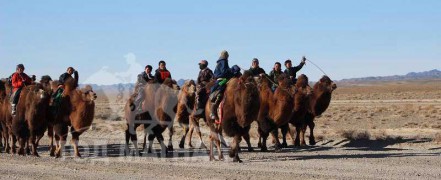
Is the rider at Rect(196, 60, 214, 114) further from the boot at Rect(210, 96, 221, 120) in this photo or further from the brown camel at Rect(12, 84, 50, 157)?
the brown camel at Rect(12, 84, 50, 157)

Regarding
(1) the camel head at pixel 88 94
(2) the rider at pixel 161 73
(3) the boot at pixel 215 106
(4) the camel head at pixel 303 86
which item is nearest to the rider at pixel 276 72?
(4) the camel head at pixel 303 86

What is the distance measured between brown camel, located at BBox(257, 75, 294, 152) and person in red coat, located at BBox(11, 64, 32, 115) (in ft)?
22.3

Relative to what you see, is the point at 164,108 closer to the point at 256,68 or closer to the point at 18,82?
the point at 256,68

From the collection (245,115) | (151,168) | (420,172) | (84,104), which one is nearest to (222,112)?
(245,115)

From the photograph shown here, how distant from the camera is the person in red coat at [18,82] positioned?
19.5m

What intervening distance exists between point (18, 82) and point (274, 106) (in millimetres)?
7374

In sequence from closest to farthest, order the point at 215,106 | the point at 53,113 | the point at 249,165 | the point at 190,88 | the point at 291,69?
1. the point at 249,165
2. the point at 215,106
3. the point at 53,113
4. the point at 190,88
5. the point at 291,69

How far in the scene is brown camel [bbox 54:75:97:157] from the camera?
18.0 m

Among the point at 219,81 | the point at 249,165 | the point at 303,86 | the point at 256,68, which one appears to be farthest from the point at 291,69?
the point at 249,165

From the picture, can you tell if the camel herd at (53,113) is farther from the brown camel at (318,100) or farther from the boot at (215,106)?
the brown camel at (318,100)

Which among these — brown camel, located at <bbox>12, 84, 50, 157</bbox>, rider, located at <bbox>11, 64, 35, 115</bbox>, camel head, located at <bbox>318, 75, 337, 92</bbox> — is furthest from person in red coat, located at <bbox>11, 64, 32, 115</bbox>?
camel head, located at <bbox>318, 75, 337, 92</bbox>

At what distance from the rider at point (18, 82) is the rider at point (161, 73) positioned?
3.73 metres

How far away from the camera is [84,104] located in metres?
18.0

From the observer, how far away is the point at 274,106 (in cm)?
2016
